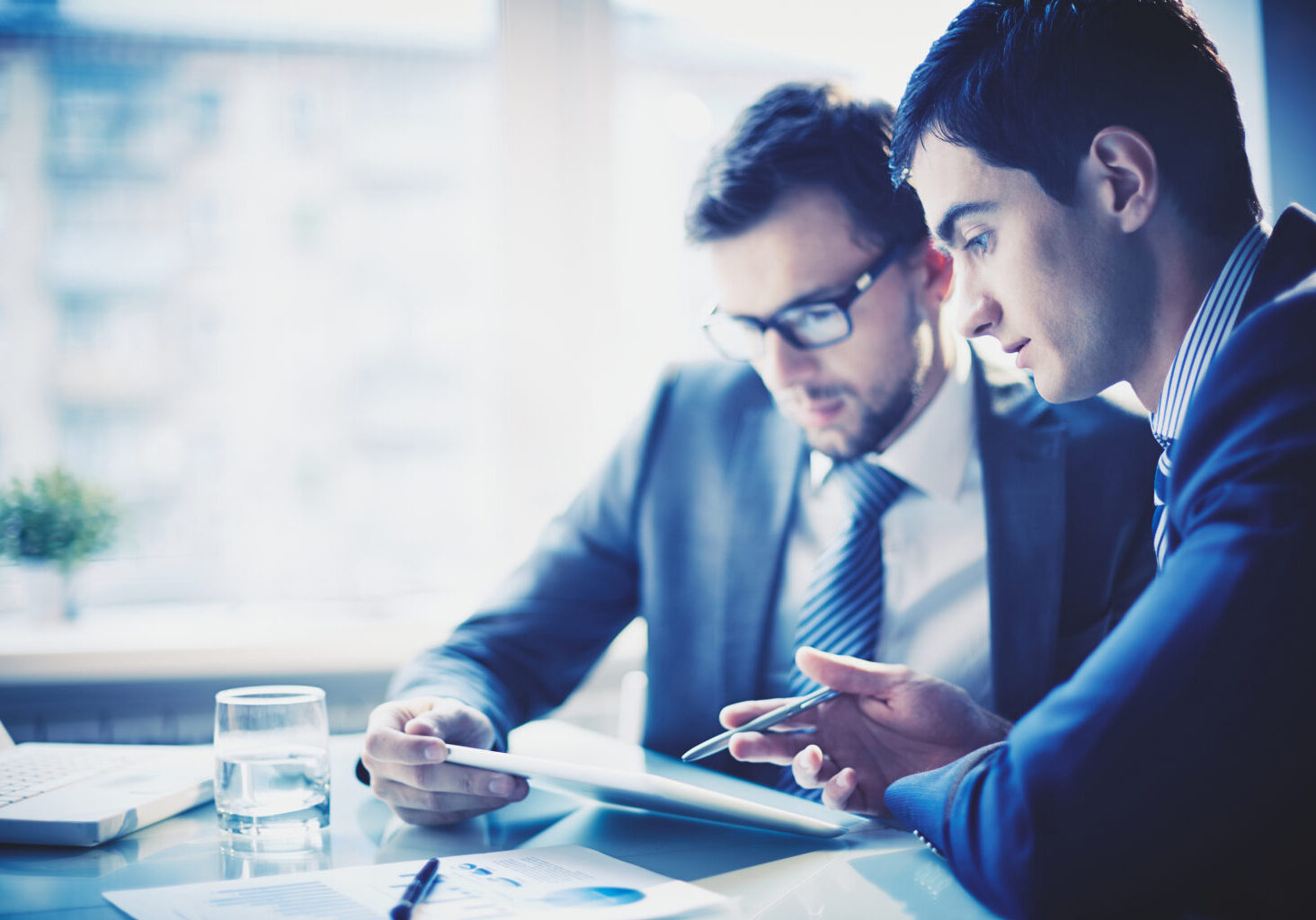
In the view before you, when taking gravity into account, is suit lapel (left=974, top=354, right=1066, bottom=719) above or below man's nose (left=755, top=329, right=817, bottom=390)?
below

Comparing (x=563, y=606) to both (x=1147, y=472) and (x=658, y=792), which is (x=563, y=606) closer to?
(x=658, y=792)

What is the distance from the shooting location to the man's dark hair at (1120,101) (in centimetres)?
92

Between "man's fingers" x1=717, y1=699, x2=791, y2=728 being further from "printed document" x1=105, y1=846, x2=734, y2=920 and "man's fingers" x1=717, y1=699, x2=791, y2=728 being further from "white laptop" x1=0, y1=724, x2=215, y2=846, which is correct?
"white laptop" x1=0, y1=724, x2=215, y2=846

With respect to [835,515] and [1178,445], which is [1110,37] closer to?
[1178,445]

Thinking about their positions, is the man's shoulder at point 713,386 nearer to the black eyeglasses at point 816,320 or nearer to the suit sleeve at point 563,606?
the suit sleeve at point 563,606

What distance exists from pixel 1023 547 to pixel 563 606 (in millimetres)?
705

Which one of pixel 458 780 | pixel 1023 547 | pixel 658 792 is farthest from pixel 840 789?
pixel 1023 547

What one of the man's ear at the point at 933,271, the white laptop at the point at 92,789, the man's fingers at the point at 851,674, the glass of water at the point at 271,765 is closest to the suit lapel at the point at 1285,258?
the man's fingers at the point at 851,674

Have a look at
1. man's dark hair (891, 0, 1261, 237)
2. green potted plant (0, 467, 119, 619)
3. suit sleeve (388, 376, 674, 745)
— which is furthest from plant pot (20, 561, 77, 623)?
man's dark hair (891, 0, 1261, 237)

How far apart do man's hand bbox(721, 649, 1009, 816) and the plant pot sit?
185 centimetres

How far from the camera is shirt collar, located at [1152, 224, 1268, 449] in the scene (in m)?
0.85

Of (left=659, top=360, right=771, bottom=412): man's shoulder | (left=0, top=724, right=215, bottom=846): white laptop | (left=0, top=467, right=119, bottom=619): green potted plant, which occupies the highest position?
(left=659, top=360, right=771, bottom=412): man's shoulder

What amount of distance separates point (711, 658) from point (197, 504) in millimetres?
1475

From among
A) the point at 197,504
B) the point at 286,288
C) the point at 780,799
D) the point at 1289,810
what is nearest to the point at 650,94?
the point at 286,288
